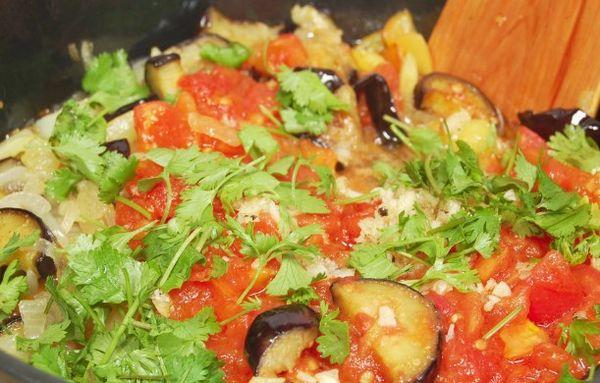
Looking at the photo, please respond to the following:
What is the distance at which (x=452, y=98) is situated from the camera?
426 cm

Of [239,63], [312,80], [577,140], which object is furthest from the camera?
[239,63]

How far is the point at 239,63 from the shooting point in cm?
448

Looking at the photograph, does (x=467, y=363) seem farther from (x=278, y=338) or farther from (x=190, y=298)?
(x=190, y=298)

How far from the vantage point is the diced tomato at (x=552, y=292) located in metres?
3.07

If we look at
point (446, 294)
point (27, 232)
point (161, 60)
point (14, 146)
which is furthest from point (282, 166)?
point (14, 146)

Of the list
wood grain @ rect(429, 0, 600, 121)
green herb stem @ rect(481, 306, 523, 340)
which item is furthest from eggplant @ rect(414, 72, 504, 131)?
green herb stem @ rect(481, 306, 523, 340)

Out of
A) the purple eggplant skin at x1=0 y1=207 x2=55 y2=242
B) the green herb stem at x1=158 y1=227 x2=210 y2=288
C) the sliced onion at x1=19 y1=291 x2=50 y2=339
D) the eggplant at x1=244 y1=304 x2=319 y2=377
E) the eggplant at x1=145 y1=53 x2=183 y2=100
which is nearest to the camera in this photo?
the eggplant at x1=244 y1=304 x2=319 y2=377

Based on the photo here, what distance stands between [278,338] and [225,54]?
225cm

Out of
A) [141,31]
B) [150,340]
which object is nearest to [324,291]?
[150,340]

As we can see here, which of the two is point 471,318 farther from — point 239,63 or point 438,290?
point 239,63

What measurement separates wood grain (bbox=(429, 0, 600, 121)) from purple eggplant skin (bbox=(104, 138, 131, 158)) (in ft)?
6.73

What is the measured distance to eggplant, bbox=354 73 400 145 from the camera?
4.17m

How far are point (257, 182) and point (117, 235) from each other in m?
0.67

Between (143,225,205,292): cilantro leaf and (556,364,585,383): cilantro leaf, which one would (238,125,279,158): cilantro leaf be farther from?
(556,364,585,383): cilantro leaf
